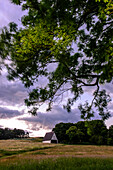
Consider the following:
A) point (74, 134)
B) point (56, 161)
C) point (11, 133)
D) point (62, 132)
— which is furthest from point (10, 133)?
point (56, 161)

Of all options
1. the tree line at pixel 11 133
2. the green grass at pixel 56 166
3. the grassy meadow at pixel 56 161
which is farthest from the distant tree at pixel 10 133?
the green grass at pixel 56 166

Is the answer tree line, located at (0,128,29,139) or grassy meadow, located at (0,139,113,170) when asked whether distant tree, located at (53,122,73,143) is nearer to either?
grassy meadow, located at (0,139,113,170)

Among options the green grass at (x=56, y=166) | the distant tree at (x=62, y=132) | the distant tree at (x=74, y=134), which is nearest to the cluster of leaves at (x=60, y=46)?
the green grass at (x=56, y=166)

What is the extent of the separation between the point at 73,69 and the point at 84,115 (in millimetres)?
3491

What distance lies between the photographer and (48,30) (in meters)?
8.09

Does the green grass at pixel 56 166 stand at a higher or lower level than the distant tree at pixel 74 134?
lower

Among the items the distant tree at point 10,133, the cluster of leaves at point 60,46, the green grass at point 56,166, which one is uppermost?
the distant tree at point 10,133

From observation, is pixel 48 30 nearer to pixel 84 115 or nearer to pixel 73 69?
pixel 73 69

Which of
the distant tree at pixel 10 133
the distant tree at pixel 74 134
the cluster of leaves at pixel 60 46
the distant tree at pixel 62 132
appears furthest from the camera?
the distant tree at pixel 10 133

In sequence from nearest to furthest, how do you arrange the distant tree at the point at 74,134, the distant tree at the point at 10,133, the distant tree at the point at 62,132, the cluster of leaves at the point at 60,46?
the cluster of leaves at the point at 60,46, the distant tree at the point at 74,134, the distant tree at the point at 62,132, the distant tree at the point at 10,133

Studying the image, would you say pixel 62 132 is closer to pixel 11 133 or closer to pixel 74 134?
pixel 74 134

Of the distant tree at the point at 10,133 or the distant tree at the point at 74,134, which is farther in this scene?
the distant tree at the point at 10,133

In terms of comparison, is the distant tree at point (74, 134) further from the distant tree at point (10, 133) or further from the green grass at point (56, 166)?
the distant tree at point (10, 133)

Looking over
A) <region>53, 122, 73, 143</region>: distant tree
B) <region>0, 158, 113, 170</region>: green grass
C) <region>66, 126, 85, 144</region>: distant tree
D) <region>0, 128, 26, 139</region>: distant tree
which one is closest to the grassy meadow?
<region>0, 158, 113, 170</region>: green grass
